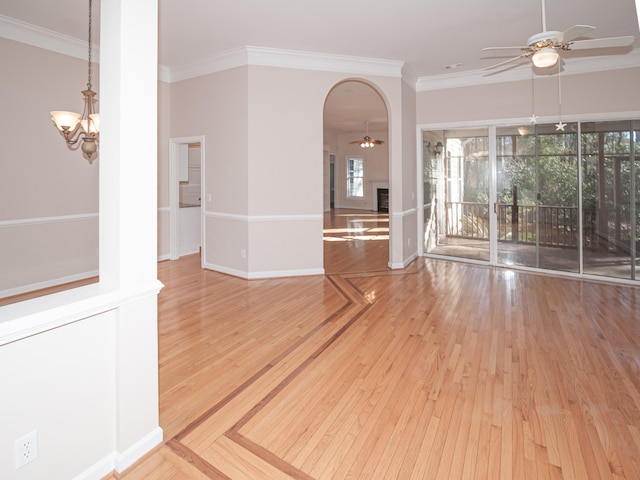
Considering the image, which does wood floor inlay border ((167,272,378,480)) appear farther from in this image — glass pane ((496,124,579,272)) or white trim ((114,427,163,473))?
glass pane ((496,124,579,272))

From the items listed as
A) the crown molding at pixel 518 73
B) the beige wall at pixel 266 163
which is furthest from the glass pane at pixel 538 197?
the beige wall at pixel 266 163

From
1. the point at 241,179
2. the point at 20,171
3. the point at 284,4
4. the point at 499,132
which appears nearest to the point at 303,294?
the point at 241,179

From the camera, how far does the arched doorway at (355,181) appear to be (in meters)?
7.31

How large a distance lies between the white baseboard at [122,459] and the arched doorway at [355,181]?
4.17 meters

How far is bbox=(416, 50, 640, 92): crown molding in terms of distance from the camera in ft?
17.4

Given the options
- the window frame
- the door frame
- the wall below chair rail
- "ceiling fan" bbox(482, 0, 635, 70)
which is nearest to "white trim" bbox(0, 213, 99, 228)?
the wall below chair rail

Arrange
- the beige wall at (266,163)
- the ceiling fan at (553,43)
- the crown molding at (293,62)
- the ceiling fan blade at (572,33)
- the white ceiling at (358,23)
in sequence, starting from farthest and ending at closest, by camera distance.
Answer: the beige wall at (266,163) < the crown molding at (293,62) < the white ceiling at (358,23) < the ceiling fan at (553,43) < the ceiling fan blade at (572,33)

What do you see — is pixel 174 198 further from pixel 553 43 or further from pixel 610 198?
pixel 610 198

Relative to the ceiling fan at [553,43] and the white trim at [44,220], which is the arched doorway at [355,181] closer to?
the ceiling fan at [553,43]

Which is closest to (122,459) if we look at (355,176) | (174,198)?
(174,198)

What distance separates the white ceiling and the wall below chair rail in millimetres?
2368

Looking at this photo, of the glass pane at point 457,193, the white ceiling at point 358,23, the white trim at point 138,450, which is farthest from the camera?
the glass pane at point 457,193

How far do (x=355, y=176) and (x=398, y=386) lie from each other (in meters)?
14.1

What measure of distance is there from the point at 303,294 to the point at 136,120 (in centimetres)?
328
